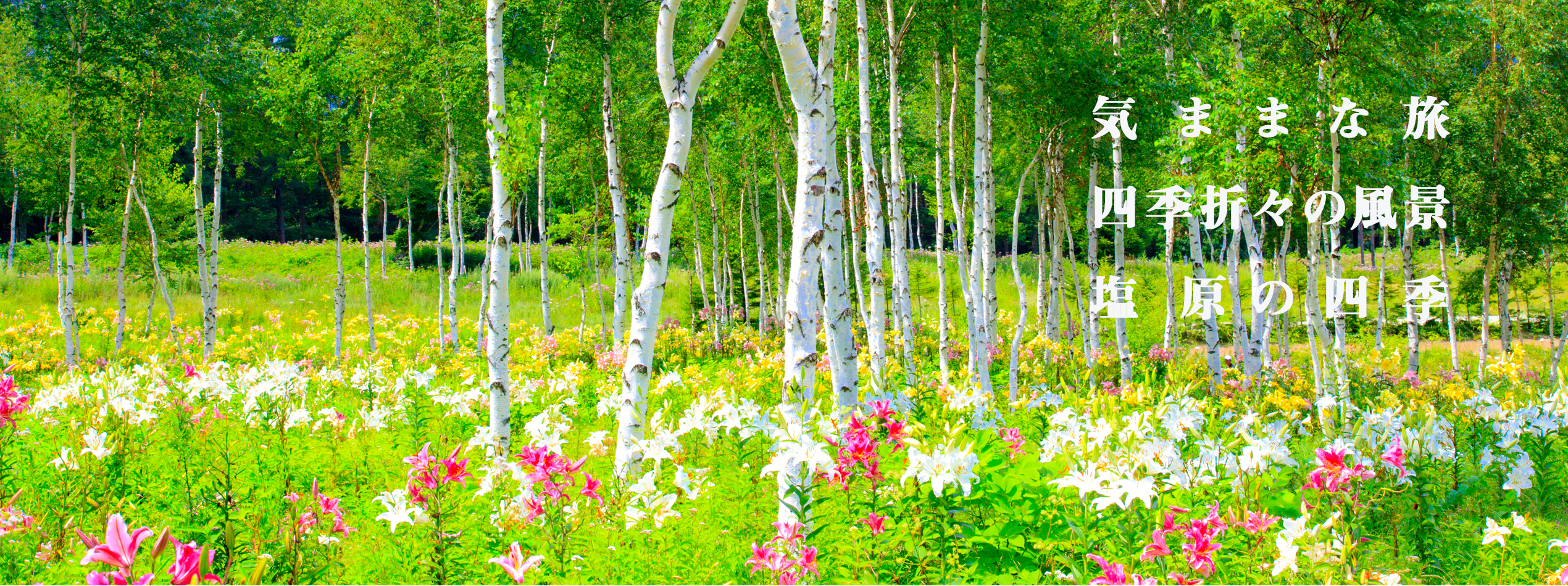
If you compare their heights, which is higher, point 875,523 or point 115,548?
point 115,548

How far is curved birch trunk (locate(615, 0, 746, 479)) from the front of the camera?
16.0ft

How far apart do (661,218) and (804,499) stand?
2.25m

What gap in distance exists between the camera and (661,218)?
16.1ft

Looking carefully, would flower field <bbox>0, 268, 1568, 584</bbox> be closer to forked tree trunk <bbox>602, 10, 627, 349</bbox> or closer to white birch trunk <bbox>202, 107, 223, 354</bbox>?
forked tree trunk <bbox>602, 10, 627, 349</bbox>

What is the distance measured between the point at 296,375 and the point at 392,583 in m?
4.62

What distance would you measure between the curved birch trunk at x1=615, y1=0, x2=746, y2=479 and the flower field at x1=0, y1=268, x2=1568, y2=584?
0.20 m

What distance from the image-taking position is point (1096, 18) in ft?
37.3

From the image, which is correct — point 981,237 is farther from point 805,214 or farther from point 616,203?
point 805,214

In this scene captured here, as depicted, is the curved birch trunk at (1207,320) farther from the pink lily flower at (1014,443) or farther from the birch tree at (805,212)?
the birch tree at (805,212)

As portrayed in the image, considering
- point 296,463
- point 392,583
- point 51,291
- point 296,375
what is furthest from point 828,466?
point 51,291

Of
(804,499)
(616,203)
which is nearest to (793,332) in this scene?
(804,499)

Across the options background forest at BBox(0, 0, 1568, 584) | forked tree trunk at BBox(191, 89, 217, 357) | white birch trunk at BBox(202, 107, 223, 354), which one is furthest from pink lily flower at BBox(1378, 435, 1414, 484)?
forked tree trunk at BBox(191, 89, 217, 357)

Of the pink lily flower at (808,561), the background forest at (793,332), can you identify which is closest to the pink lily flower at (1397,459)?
the background forest at (793,332)

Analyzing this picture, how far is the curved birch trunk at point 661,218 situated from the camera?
486 centimetres
